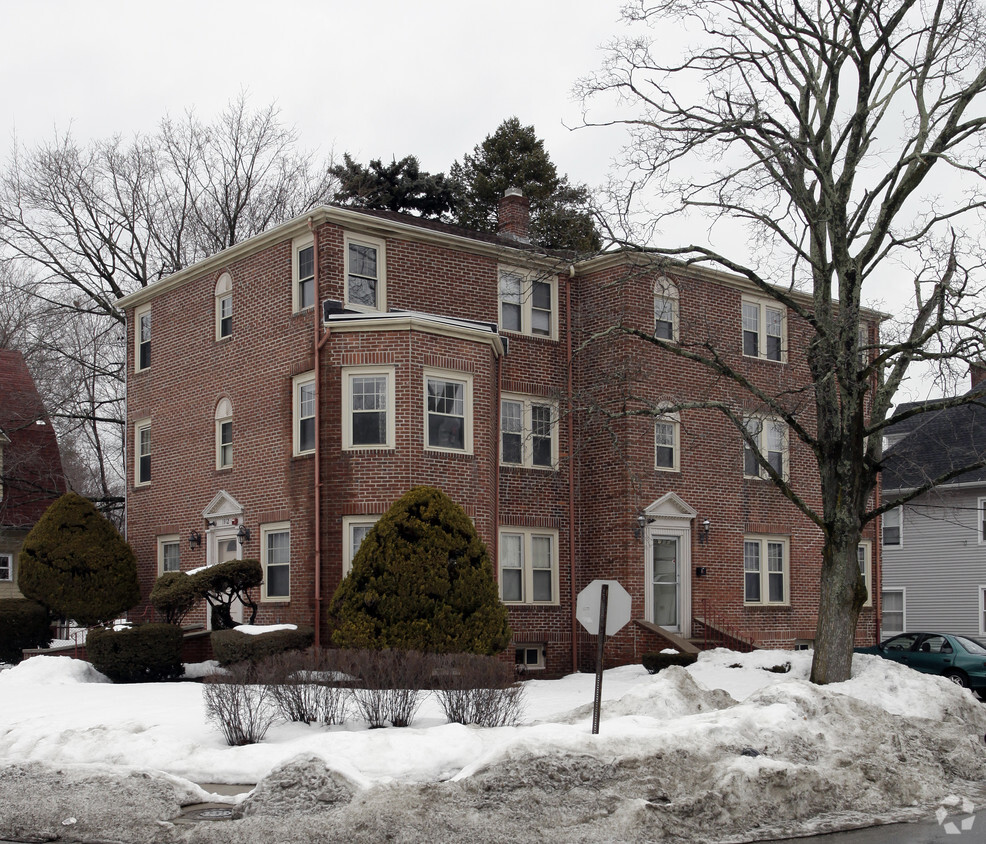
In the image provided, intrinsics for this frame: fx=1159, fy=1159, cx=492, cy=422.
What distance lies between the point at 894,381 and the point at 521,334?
8510 millimetres

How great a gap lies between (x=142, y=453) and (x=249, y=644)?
10.2 metres

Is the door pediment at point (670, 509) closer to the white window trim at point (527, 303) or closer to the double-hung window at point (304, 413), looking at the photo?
the white window trim at point (527, 303)

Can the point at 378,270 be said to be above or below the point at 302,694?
above

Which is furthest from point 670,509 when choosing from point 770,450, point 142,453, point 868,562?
point 142,453

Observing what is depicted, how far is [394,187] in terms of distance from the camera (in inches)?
1781

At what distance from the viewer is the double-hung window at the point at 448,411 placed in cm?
2162

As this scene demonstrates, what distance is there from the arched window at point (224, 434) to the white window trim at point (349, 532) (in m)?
4.40

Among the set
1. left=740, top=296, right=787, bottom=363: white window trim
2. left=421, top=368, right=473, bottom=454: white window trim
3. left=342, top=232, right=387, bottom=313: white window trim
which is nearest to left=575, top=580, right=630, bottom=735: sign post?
left=421, top=368, right=473, bottom=454: white window trim

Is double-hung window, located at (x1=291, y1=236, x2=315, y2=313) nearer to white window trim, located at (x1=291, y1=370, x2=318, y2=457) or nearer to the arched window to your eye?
white window trim, located at (x1=291, y1=370, x2=318, y2=457)

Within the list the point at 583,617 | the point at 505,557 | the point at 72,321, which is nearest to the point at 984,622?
the point at 505,557

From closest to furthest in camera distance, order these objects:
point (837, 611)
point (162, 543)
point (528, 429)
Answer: point (837, 611), point (528, 429), point (162, 543)

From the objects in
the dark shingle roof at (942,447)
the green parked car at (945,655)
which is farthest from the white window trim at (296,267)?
the dark shingle roof at (942,447)

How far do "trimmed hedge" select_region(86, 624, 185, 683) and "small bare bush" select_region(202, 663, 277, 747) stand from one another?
258 inches

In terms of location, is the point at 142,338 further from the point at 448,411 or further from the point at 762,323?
the point at 762,323
